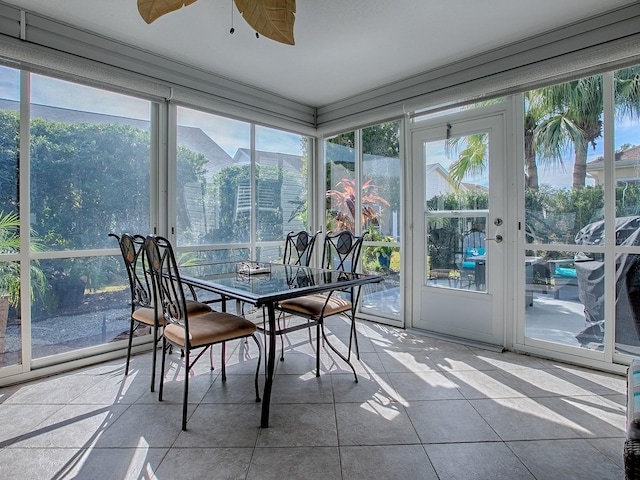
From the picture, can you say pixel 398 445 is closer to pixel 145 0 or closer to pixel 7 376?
pixel 145 0

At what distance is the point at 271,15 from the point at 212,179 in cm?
232

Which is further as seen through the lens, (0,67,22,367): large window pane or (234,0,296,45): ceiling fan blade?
(0,67,22,367): large window pane

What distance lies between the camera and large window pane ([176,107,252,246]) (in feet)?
11.1

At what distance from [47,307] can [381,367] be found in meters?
2.51

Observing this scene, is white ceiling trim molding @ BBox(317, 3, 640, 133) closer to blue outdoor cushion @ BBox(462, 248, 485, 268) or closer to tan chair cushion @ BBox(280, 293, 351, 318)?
blue outdoor cushion @ BBox(462, 248, 485, 268)

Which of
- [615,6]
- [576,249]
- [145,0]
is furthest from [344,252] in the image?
[615,6]

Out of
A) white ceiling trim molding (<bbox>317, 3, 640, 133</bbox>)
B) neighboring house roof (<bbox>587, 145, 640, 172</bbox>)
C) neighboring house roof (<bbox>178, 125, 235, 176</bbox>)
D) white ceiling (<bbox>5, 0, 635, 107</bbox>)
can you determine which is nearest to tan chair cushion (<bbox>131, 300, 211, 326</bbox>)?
neighboring house roof (<bbox>178, 125, 235, 176</bbox>)

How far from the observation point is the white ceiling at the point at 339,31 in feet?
7.72

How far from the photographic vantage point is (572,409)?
2.09 m

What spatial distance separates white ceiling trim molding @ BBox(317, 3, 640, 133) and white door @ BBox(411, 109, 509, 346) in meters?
0.25

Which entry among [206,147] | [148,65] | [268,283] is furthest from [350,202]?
[148,65]

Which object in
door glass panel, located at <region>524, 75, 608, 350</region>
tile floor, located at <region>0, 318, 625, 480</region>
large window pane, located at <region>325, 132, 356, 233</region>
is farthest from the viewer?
large window pane, located at <region>325, 132, 356, 233</region>

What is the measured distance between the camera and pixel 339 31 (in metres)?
2.65

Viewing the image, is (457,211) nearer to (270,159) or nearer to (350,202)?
(350,202)
